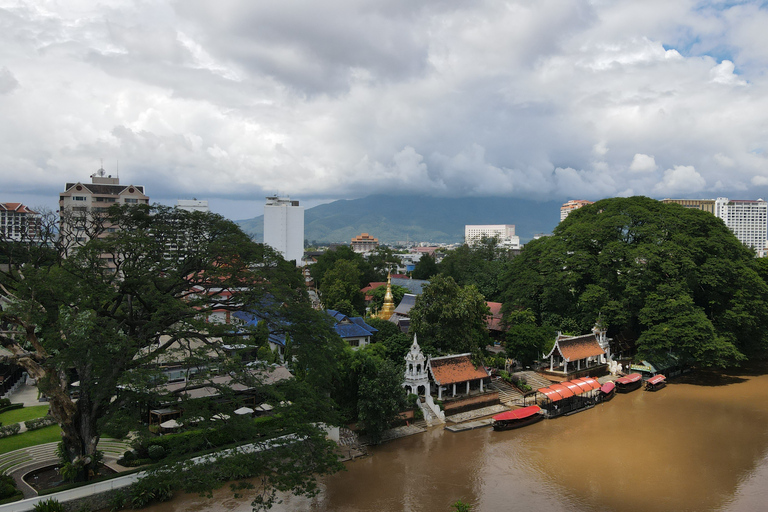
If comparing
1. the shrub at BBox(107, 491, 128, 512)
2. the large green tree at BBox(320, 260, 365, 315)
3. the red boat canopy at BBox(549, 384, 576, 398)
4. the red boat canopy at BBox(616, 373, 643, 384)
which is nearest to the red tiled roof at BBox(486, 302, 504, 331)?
the red boat canopy at BBox(616, 373, 643, 384)

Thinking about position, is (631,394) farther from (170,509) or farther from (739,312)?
(170,509)

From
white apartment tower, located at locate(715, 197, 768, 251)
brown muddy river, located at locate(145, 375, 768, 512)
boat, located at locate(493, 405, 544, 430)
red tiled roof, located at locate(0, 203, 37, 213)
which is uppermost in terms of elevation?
white apartment tower, located at locate(715, 197, 768, 251)

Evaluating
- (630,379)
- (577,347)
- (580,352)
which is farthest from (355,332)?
(630,379)

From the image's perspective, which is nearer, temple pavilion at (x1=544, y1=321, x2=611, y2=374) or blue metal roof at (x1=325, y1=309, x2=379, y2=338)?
temple pavilion at (x1=544, y1=321, x2=611, y2=374)

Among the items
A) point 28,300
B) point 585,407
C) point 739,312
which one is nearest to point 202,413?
point 28,300

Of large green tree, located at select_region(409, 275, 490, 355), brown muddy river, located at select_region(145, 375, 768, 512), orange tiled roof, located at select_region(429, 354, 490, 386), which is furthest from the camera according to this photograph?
large green tree, located at select_region(409, 275, 490, 355)

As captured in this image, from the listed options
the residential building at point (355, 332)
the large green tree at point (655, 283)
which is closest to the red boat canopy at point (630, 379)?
the large green tree at point (655, 283)

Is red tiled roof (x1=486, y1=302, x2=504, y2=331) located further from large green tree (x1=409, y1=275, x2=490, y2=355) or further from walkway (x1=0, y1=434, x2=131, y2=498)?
walkway (x1=0, y1=434, x2=131, y2=498)
